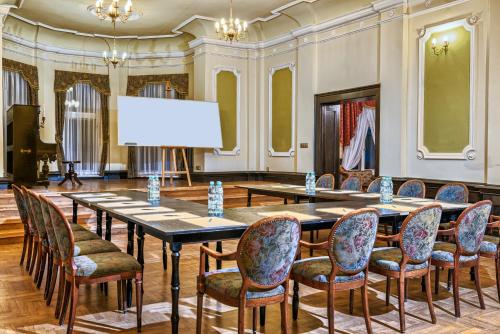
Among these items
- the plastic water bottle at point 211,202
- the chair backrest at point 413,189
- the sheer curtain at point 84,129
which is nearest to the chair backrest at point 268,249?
the plastic water bottle at point 211,202

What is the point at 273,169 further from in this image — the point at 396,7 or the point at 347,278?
the point at 347,278

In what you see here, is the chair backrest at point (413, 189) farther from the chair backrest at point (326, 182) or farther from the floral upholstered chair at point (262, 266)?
the floral upholstered chair at point (262, 266)

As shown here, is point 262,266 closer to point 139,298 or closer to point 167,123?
point 139,298

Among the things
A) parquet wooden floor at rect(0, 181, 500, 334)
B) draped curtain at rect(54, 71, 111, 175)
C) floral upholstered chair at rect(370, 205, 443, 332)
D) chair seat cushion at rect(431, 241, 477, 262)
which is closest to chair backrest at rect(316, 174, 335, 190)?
parquet wooden floor at rect(0, 181, 500, 334)

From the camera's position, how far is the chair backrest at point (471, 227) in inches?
127

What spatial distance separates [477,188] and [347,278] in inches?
139

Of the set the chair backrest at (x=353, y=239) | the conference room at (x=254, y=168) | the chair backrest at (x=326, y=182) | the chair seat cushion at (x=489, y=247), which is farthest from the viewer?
the chair backrest at (x=326, y=182)

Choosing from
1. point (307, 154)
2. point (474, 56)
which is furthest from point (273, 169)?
point (474, 56)

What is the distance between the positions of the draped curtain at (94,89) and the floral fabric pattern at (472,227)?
8693mm

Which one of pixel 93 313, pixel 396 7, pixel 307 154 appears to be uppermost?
pixel 396 7

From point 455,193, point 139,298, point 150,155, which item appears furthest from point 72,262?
point 150,155

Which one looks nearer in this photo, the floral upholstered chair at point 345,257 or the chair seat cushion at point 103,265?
the floral upholstered chair at point 345,257

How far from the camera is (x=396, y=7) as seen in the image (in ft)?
22.2

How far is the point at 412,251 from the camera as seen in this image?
3.06m
